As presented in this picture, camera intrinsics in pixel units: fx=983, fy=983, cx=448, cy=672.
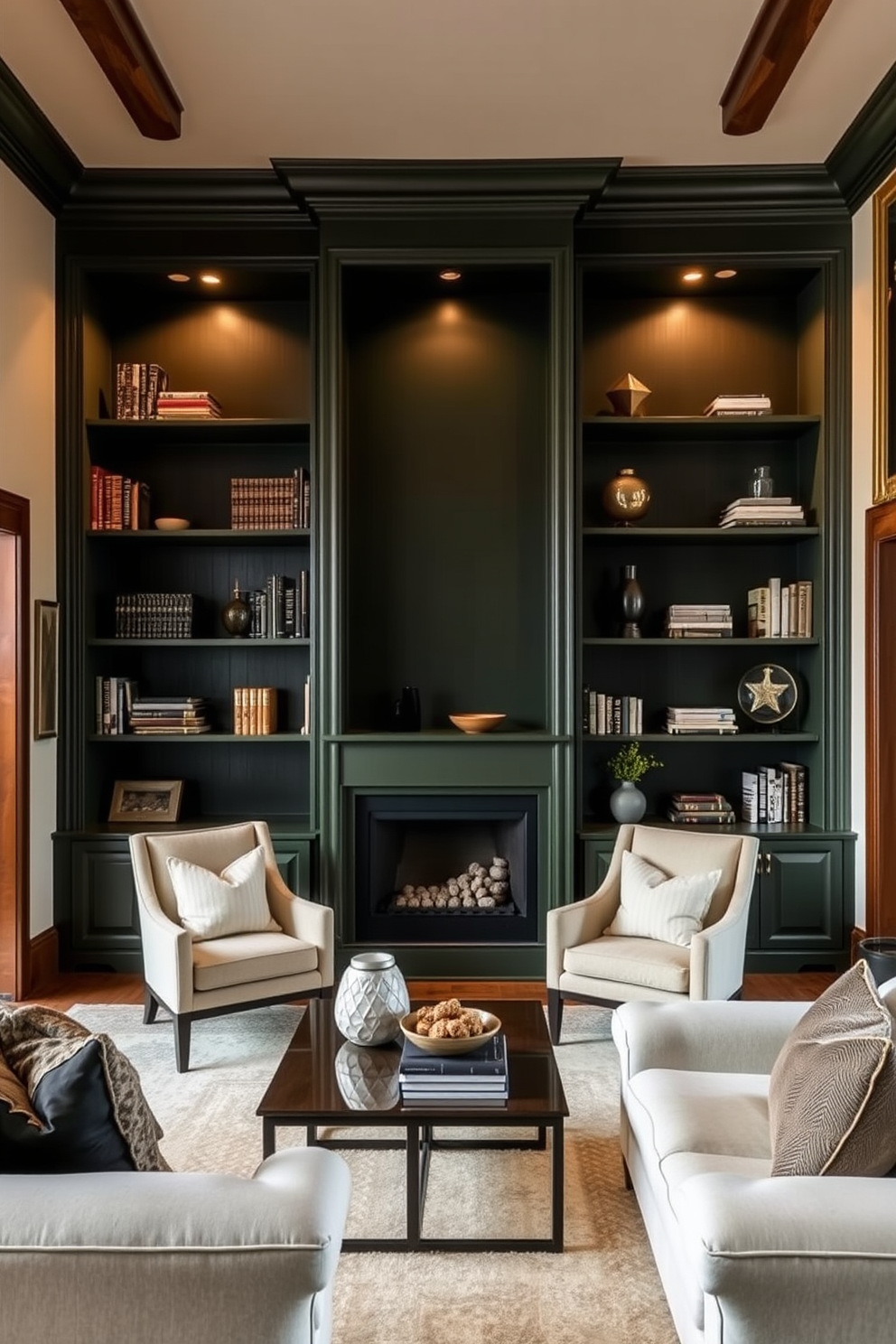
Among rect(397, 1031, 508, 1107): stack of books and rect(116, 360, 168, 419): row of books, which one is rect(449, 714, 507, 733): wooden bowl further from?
rect(397, 1031, 508, 1107): stack of books

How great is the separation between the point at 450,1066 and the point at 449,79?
3429 mm

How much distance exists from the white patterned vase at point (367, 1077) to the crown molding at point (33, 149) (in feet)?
11.9

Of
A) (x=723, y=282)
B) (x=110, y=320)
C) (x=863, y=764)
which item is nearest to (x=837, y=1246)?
(x=863, y=764)

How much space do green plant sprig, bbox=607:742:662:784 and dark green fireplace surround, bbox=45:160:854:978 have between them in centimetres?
13

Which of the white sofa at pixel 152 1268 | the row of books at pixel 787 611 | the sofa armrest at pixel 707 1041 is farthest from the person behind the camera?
the row of books at pixel 787 611

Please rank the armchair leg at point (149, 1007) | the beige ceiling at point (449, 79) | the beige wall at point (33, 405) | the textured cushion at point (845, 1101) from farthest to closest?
the beige wall at point (33, 405)
the armchair leg at point (149, 1007)
the beige ceiling at point (449, 79)
the textured cushion at point (845, 1101)

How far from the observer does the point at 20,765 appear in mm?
4121

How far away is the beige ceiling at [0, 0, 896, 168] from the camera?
3314mm

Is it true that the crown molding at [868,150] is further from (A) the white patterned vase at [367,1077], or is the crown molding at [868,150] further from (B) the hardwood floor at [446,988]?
(A) the white patterned vase at [367,1077]

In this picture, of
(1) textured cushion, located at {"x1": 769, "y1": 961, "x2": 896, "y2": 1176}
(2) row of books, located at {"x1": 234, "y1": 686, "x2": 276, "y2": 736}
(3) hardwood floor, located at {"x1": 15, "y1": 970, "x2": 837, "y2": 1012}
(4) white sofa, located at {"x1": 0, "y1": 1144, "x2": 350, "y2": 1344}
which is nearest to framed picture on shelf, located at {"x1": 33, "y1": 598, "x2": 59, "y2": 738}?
(2) row of books, located at {"x1": 234, "y1": 686, "x2": 276, "y2": 736}

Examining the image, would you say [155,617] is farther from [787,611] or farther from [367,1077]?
[787,611]

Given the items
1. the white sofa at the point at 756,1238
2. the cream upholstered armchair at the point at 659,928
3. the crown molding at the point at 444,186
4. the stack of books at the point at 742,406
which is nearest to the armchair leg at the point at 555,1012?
the cream upholstered armchair at the point at 659,928

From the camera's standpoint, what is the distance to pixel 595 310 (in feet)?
16.0

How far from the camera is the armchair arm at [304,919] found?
3.70 meters
